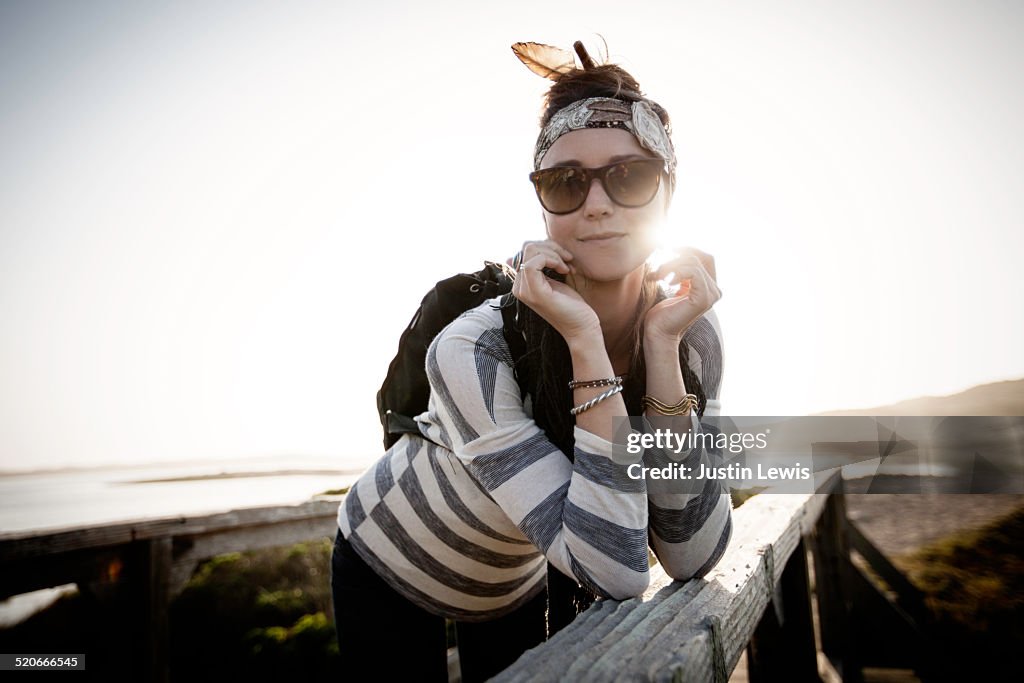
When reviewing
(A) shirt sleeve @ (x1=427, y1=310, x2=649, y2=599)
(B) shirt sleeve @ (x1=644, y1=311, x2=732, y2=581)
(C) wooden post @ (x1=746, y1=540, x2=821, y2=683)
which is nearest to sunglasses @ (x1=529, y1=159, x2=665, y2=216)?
(A) shirt sleeve @ (x1=427, y1=310, x2=649, y2=599)

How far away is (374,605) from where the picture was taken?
5.85 ft

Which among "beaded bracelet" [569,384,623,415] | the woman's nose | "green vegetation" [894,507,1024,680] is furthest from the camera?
"green vegetation" [894,507,1024,680]

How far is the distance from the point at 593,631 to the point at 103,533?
8.55 feet

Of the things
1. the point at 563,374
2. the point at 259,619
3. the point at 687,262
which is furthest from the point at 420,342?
the point at 259,619

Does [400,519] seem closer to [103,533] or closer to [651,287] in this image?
[651,287]

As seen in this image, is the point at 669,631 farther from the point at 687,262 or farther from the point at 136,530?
the point at 136,530

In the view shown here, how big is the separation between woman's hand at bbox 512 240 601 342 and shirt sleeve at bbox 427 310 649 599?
17 centimetres

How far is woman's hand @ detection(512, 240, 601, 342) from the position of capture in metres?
1.50

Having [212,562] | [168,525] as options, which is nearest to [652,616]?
[168,525]

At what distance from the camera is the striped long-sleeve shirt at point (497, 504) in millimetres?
1303

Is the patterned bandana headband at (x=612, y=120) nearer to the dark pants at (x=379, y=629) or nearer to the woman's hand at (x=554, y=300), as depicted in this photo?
the woman's hand at (x=554, y=300)

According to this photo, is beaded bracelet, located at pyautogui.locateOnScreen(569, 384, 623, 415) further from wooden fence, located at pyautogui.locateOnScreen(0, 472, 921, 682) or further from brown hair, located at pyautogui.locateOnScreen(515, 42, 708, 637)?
wooden fence, located at pyautogui.locateOnScreen(0, 472, 921, 682)

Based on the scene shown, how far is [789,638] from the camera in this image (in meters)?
2.78

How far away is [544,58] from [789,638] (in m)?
3.10
